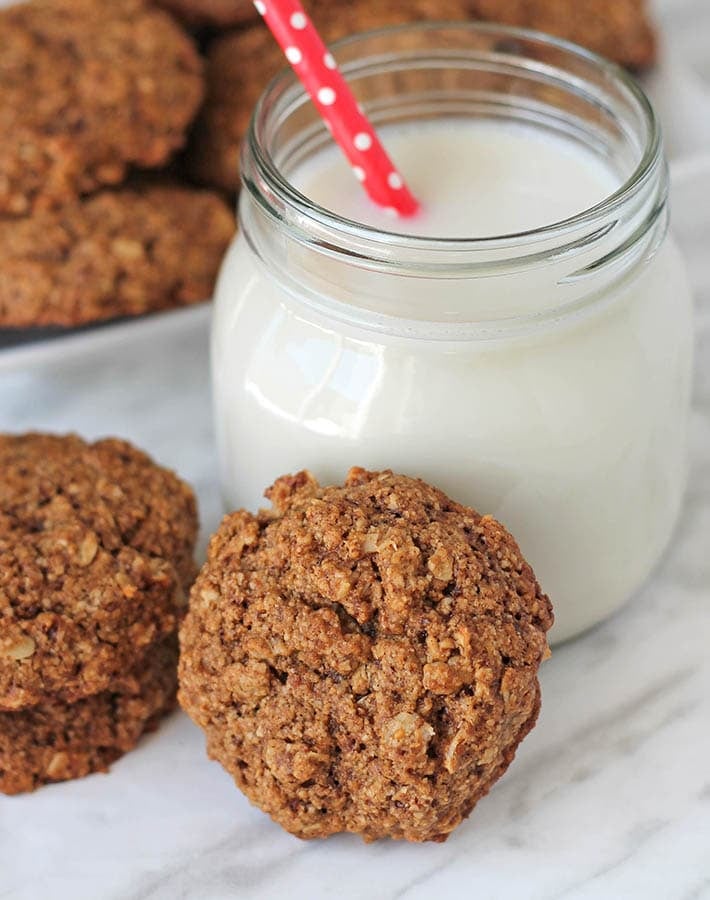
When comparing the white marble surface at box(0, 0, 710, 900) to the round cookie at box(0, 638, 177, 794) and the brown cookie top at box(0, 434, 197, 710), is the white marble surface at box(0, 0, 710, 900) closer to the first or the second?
the round cookie at box(0, 638, 177, 794)

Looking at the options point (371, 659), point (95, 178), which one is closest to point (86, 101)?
point (95, 178)

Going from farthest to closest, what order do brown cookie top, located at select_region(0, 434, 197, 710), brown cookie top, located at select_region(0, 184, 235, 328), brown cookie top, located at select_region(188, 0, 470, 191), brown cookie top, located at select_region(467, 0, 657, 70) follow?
1. brown cookie top, located at select_region(467, 0, 657, 70)
2. brown cookie top, located at select_region(188, 0, 470, 191)
3. brown cookie top, located at select_region(0, 184, 235, 328)
4. brown cookie top, located at select_region(0, 434, 197, 710)

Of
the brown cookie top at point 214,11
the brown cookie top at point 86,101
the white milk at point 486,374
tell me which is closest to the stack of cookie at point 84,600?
the white milk at point 486,374

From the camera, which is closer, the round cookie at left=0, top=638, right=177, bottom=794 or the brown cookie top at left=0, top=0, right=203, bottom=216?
the round cookie at left=0, top=638, right=177, bottom=794

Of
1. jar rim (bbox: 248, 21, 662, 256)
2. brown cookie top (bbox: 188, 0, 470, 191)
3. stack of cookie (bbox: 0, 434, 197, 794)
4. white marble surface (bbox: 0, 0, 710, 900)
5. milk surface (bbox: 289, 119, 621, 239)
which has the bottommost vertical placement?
white marble surface (bbox: 0, 0, 710, 900)

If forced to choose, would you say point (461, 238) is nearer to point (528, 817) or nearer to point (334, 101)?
point (334, 101)

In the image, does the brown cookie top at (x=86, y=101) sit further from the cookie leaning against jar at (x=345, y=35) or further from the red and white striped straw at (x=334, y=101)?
the red and white striped straw at (x=334, y=101)

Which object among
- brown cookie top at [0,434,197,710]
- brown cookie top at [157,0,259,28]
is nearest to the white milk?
brown cookie top at [0,434,197,710]
